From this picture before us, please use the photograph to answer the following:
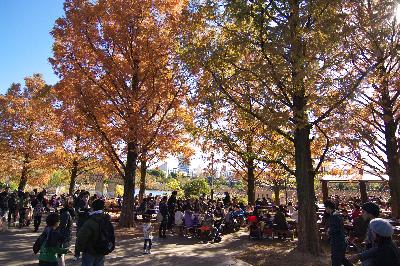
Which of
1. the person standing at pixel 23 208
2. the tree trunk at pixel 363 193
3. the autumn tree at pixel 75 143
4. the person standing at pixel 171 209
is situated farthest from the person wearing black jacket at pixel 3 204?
the tree trunk at pixel 363 193

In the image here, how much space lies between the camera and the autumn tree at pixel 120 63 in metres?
15.3

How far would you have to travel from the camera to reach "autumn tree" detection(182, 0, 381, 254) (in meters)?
10.1

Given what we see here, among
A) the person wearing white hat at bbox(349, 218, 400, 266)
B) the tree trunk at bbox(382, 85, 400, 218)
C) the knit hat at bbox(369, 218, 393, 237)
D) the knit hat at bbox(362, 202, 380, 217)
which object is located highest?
the tree trunk at bbox(382, 85, 400, 218)

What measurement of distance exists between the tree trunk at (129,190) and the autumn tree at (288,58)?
6587 millimetres

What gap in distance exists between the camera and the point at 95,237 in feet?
20.0

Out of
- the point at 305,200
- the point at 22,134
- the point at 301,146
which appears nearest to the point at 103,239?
the point at 305,200

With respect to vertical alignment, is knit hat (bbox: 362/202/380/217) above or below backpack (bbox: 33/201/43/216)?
above

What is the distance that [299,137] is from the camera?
11.9 meters

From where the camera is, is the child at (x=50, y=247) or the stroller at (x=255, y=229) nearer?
the child at (x=50, y=247)

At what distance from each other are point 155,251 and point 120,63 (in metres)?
8.63

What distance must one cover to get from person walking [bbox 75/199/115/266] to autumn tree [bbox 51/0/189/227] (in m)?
9.04

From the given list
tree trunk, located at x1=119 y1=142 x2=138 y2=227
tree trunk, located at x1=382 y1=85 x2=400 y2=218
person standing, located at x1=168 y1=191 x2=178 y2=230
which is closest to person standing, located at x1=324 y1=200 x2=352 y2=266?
tree trunk, located at x1=382 y1=85 x2=400 y2=218

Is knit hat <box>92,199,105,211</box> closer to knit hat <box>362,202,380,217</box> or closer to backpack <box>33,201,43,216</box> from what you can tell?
knit hat <box>362,202,380,217</box>

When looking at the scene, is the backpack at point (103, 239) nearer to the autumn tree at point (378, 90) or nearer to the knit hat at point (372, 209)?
the knit hat at point (372, 209)
